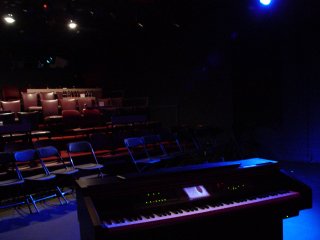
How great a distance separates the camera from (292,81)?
750 centimetres

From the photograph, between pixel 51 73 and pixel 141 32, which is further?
pixel 51 73

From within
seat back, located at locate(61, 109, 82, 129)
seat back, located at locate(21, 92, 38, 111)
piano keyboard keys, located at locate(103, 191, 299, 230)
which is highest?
seat back, located at locate(21, 92, 38, 111)

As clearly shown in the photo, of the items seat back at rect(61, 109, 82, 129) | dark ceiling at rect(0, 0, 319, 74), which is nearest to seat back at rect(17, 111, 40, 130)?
seat back at rect(61, 109, 82, 129)

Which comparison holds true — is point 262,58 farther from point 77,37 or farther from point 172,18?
point 77,37

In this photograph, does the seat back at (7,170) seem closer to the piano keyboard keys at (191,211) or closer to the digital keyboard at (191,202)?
the digital keyboard at (191,202)

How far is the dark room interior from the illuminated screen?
2085mm

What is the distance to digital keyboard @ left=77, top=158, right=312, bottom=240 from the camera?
83.0 inches

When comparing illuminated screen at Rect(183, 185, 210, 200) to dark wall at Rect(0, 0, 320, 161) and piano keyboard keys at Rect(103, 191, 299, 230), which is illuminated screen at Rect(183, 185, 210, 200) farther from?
dark wall at Rect(0, 0, 320, 161)

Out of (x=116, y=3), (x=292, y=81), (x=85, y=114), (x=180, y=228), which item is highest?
(x=116, y=3)

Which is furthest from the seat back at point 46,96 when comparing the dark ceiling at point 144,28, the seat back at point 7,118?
the seat back at point 7,118

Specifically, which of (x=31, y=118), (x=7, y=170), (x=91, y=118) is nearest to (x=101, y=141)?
(x=7, y=170)

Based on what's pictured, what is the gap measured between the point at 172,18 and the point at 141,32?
2.28m

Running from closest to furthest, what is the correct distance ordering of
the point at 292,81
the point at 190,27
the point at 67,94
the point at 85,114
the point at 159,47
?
the point at 292,81, the point at 85,114, the point at 190,27, the point at 159,47, the point at 67,94

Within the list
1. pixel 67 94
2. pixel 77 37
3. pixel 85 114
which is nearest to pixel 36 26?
pixel 77 37
